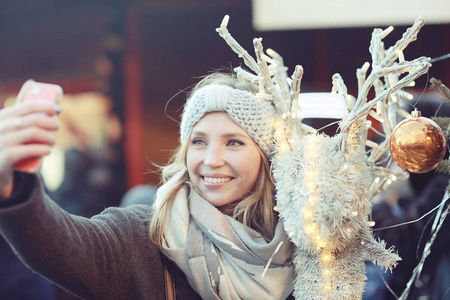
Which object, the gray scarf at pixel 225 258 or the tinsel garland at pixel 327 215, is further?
the gray scarf at pixel 225 258

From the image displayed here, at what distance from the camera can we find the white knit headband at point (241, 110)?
1.64m

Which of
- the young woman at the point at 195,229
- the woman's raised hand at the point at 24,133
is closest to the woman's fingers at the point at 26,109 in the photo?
the woman's raised hand at the point at 24,133

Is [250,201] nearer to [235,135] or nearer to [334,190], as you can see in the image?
[235,135]

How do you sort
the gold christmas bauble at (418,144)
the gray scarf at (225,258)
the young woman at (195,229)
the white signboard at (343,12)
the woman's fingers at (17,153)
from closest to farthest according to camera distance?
the woman's fingers at (17,153) < the young woman at (195,229) < the gold christmas bauble at (418,144) < the gray scarf at (225,258) < the white signboard at (343,12)

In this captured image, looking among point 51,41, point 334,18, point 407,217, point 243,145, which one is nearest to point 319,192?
point 243,145

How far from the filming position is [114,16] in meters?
4.21

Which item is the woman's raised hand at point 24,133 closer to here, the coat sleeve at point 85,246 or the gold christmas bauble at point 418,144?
the coat sleeve at point 85,246

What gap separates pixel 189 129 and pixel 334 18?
1.96 m

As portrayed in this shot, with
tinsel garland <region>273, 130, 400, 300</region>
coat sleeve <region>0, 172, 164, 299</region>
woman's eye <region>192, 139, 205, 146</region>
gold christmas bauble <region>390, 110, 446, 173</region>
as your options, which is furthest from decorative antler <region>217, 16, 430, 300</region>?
coat sleeve <region>0, 172, 164, 299</region>

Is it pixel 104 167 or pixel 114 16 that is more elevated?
pixel 114 16

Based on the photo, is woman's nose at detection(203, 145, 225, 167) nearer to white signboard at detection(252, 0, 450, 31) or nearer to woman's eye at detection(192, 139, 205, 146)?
woman's eye at detection(192, 139, 205, 146)

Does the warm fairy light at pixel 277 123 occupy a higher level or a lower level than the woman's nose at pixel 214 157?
higher

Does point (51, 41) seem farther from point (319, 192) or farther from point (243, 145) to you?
point (319, 192)

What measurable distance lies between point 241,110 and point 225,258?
0.48 metres
